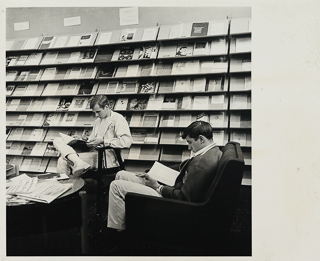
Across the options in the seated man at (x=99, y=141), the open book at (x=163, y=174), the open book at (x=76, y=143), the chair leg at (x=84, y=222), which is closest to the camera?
the chair leg at (x=84, y=222)

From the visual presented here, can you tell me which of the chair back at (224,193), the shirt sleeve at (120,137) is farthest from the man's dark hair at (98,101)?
the chair back at (224,193)

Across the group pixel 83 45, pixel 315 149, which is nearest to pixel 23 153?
pixel 83 45

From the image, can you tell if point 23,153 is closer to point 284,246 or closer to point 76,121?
point 76,121

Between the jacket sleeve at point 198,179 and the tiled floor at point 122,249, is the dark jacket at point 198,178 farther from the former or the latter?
the tiled floor at point 122,249

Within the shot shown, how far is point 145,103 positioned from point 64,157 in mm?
1204

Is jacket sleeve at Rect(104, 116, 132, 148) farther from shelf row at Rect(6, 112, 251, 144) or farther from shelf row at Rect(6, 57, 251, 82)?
shelf row at Rect(6, 57, 251, 82)

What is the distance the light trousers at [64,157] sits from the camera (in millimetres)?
2357

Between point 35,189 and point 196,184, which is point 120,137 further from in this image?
point 196,184

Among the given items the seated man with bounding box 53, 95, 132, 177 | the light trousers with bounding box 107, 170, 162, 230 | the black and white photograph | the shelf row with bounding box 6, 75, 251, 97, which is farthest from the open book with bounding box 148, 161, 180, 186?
the shelf row with bounding box 6, 75, 251, 97

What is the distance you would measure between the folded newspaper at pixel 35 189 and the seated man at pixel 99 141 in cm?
61

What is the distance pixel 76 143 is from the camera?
2.54 m

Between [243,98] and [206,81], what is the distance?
0.46 m

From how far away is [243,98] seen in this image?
111 inches

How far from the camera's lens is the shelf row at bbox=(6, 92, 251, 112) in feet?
9.43
